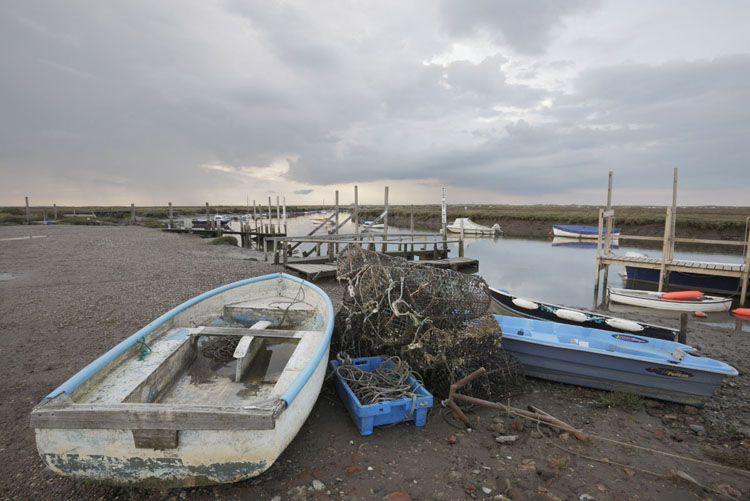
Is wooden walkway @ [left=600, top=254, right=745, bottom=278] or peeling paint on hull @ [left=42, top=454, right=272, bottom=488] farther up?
wooden walkway @ [left=600, top=254, right=745, bottom=278]

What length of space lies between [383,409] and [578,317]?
508cm

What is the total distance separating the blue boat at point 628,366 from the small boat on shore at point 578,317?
23.5 inches

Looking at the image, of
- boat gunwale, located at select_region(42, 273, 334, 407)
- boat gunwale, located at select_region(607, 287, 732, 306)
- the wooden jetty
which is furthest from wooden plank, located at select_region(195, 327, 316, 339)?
the wooden jetty

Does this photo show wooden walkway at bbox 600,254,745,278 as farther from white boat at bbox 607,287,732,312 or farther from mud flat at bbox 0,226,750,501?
mud flat at bbox 0,226,750,501

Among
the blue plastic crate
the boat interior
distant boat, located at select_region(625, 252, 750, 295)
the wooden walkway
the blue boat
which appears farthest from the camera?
distant boat, located at select_region(625, 252, 750, 295)

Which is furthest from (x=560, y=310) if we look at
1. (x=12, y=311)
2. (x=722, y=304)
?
(x=12, y=311)

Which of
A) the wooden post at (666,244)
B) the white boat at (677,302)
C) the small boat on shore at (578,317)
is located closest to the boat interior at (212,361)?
the small boat on shore at (578,317)

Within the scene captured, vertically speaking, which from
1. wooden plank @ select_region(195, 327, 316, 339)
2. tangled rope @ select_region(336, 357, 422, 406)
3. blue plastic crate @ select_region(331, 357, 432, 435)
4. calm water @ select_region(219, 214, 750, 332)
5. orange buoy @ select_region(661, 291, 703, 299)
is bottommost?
calm water @ select_region(219, 214, 750, 332)

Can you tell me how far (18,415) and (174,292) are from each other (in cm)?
603

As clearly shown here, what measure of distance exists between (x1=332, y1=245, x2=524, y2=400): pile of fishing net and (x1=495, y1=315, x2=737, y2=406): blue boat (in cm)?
36

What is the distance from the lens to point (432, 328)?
4719 millimetres

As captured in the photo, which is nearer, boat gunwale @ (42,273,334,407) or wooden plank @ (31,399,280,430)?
wooden plank @ (31,399,280,430)

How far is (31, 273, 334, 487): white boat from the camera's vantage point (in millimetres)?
2773

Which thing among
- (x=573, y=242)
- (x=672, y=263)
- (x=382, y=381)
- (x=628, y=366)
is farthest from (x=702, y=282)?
(x=573, y=242)
